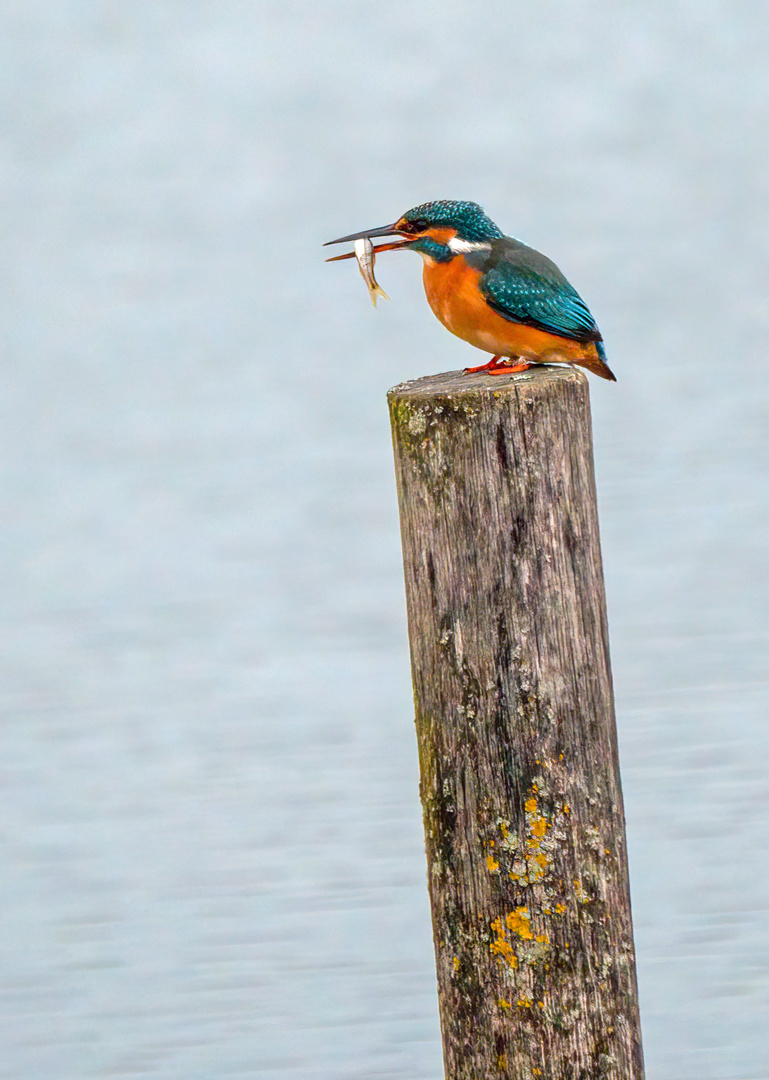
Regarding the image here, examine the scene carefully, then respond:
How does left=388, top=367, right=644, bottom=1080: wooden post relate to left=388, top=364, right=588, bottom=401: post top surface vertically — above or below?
below

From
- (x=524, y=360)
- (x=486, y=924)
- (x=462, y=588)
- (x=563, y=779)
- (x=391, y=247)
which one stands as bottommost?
(x=486, y=924)

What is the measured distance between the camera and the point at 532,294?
2.57 meters

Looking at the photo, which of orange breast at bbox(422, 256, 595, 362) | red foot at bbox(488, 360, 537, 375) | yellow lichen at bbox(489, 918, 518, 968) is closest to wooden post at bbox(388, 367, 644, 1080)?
yellow lichen at bbox(489, 918, 518, 968)

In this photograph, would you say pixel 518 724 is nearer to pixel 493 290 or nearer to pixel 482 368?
pixel 482 368

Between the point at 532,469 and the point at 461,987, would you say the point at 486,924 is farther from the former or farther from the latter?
the point at 532,469

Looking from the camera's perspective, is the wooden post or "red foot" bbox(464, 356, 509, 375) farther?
"red foot" bbox(464, 356, 509, 375)

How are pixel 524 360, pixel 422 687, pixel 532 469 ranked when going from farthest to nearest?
1. pixel 524 360
2. pixel 422 687
3. pixel 532 469

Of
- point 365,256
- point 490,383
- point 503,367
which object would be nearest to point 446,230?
point 365,256

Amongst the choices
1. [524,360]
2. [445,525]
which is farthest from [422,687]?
[524,360]

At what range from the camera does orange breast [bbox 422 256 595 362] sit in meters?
2.55

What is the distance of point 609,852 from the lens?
7.13 feet

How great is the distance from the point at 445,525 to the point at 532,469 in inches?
5.8

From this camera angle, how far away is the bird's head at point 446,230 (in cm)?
261

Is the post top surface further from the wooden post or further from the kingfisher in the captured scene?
the kingfisher
